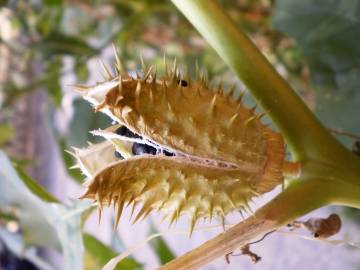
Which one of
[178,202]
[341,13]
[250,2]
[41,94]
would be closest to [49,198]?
[178,202]

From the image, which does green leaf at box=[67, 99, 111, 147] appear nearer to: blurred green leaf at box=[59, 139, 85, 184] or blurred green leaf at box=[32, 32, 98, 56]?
blurred green leaf at box=[59, 139, 85, 184]

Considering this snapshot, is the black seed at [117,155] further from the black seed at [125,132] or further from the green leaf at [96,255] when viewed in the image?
the green leaf at [96,255]

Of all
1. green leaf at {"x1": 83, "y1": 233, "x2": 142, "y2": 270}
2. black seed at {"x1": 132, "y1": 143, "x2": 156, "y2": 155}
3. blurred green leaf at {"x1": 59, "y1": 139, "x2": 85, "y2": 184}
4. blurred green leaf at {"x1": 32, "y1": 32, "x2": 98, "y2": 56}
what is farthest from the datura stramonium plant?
blurred green leaf at {"x1": 32, "y1": 32, "x2": 98, "y2": 56}

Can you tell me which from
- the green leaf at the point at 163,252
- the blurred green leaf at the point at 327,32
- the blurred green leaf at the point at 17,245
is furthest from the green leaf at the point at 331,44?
the blurred green leaf at the point at 17,245

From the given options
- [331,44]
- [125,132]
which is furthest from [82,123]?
[125,132]

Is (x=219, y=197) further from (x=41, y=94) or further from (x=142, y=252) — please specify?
(x=41, y=94)

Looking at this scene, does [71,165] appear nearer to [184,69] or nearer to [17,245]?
[17,245]
